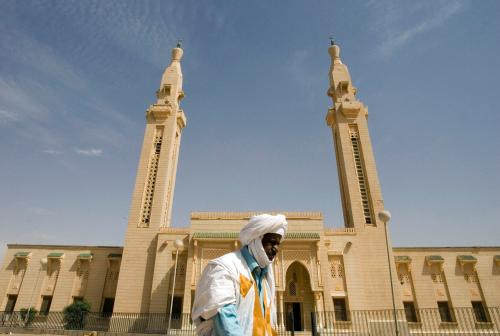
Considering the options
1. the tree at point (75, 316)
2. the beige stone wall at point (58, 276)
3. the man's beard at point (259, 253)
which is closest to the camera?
the man's beard at point (259, 253)

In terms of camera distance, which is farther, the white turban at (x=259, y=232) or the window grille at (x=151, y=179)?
the window grille at (x=151, y=179)

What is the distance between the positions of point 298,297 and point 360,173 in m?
11.3

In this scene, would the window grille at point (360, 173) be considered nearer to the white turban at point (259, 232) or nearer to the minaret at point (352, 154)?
the minaret at point (352, 154)

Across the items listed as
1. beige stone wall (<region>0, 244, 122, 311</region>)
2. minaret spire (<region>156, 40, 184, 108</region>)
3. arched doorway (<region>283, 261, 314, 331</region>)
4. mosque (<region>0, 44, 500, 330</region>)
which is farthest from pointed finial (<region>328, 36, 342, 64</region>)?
beige stone wall (<region>0, 244, 122, 311</region>)

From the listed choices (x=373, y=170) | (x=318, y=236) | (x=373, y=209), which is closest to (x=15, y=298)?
(x=318, y=236)

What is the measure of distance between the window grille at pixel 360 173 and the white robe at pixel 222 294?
22632mm

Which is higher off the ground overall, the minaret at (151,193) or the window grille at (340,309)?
the minaret at (151,193)

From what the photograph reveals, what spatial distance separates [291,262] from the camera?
19.6 meters

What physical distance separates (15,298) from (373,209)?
30.1 metres

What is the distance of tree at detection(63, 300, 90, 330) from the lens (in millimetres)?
19031

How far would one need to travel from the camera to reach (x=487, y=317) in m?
21.1

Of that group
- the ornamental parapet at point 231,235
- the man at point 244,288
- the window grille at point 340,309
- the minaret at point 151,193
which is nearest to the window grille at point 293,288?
the window grille at point 340,309

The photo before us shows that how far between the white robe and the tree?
2209 centimetres

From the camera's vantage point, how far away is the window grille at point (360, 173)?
75.4 feet
